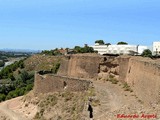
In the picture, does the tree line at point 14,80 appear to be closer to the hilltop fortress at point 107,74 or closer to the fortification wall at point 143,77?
the hilltop fortress at point 107,74

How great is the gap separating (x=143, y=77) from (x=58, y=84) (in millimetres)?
8597

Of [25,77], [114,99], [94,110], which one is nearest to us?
[94,110]

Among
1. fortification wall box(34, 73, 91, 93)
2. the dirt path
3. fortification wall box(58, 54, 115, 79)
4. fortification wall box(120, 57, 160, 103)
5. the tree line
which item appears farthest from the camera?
the tree line

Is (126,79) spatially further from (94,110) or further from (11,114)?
(11,114)

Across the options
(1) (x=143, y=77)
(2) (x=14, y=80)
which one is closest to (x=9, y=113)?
(1) (x=143, y=77)

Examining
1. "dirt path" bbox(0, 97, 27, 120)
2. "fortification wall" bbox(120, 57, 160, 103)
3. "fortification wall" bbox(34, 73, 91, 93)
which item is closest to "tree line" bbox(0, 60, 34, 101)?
"dirt path" bbox(0, 97, 27, 120)

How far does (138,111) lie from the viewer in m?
11.7

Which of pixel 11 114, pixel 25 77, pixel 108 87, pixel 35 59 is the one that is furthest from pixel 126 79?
pixel 35 59

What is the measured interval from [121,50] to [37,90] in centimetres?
3436

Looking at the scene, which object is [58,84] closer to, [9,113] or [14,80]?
[9,113]

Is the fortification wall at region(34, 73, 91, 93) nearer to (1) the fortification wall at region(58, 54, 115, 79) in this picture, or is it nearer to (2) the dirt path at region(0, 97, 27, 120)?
(2) the dirt path at region(0, 97, 27, 120)

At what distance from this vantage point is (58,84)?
26.2 meters

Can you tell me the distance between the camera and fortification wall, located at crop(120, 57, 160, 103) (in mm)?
16281

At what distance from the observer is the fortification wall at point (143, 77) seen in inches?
641
